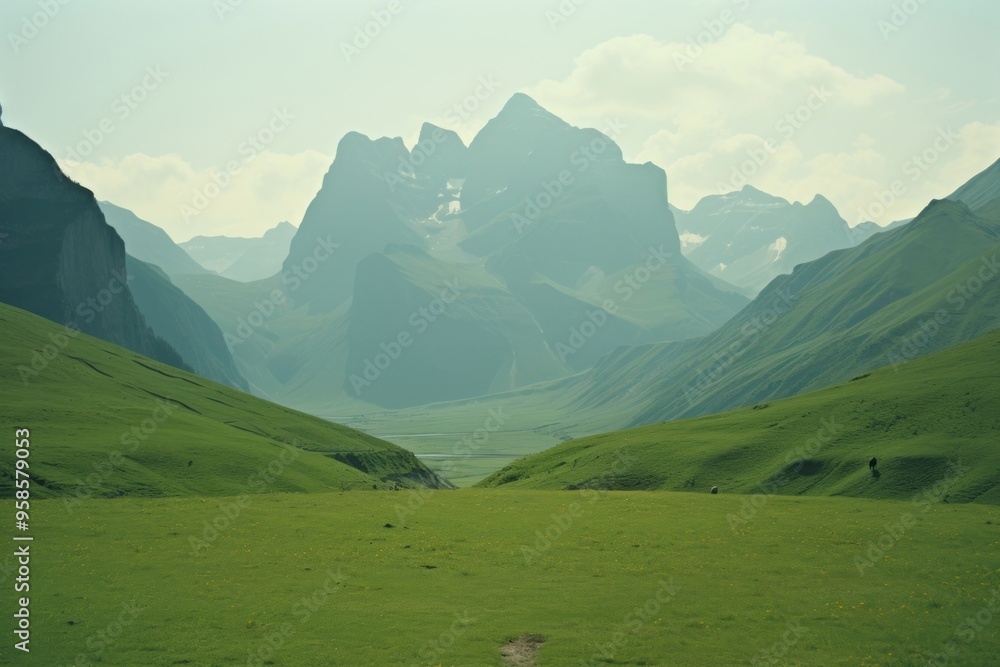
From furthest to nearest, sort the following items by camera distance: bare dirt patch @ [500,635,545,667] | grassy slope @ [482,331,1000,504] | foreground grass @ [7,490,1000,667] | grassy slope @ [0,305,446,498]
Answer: grassy slope @ [482,331,1000,504] → grassy slope @ [0,305,446,498] → foreground grass @ [7,490,1000,667] → bare dirt patch @ [500,635,545,667]

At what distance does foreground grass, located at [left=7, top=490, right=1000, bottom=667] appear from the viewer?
35656mm

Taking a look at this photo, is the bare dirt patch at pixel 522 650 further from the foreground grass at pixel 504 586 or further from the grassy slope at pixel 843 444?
the grassy slope at pixel 843 444

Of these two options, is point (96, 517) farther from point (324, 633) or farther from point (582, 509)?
point (582, 509)

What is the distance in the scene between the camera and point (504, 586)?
44.4 m

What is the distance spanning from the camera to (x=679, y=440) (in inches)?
4070

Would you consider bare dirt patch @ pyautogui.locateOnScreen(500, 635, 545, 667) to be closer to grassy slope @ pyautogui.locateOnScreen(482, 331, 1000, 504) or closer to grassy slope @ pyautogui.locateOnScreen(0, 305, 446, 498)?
grassy slope @ pyautogui.locateOnScreen(0, 305, 446, 498)

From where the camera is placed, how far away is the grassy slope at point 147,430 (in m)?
76.1

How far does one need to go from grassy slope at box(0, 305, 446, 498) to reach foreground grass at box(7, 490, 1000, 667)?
12.6m

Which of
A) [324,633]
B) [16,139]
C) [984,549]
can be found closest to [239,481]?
[324,633]

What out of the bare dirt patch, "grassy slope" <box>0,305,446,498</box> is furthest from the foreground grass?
"grassy slope" <box>0,305,446,498</box>

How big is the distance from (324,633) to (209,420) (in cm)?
8621

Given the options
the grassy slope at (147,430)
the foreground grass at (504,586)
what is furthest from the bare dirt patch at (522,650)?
the grassy slope at (147,430)

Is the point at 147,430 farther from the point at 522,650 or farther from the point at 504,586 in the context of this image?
the point at 522,650

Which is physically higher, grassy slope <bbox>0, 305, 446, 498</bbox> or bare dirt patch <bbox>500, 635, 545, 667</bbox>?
grassy slope <bbox>0, 305, 446, 498</bbox>
